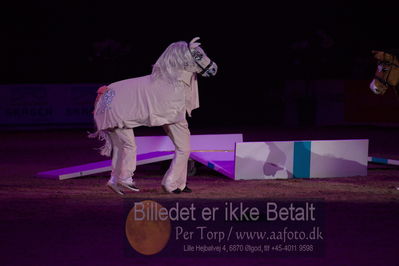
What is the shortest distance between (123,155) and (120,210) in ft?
4.62

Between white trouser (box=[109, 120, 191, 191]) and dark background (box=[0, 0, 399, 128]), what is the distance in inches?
739

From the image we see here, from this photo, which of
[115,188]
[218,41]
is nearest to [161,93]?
[115,188]

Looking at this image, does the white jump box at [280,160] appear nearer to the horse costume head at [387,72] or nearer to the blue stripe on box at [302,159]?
the blue stripe on box at [302,159]

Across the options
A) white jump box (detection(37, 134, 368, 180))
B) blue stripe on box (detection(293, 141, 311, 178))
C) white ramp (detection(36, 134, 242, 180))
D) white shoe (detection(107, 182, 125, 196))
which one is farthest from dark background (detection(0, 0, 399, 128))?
white shoe (detection(107, 182, 125, 196))

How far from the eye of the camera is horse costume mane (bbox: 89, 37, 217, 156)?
1033 centimetres

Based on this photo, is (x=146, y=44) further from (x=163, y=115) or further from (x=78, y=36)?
(x=163, y=115)

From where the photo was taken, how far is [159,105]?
10312mm

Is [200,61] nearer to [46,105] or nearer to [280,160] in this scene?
[280,160]

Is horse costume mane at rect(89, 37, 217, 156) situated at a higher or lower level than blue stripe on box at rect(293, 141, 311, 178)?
higher

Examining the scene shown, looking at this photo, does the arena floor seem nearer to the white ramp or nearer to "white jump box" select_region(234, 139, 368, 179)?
the white ramp

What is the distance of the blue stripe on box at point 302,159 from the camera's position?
497 inches

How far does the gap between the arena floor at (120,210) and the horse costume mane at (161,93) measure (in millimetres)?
1040

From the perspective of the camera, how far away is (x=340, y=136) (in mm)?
22344

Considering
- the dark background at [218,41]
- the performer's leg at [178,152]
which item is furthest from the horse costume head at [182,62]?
the dark background at [218,41]
